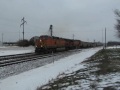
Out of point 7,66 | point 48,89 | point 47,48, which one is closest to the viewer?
point 48,89

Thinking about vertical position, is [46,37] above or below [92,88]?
above

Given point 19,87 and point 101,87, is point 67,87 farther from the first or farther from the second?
point 19,87

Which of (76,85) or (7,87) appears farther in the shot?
(7,87)

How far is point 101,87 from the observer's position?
11.6 meters

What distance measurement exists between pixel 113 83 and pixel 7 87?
5094mm

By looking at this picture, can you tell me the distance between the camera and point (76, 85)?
1266cm

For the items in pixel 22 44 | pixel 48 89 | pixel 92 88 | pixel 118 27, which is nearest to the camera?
pixel 92 88

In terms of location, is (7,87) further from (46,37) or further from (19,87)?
(46,37)

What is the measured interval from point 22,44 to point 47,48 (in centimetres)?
4959

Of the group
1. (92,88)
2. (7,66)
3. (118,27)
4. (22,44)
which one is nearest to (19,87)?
(92,88)

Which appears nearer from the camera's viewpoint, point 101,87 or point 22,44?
point 101,87

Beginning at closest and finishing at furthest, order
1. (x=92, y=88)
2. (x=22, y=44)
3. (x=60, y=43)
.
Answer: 1. (x=92, y=88)
2. (x=60, y=43)
3. (x=22, y=44)

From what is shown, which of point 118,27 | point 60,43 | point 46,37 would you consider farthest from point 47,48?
point 118,27

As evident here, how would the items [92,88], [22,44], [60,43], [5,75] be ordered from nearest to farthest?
[92,88]
[5,75]
[60,43]
[22,44]
